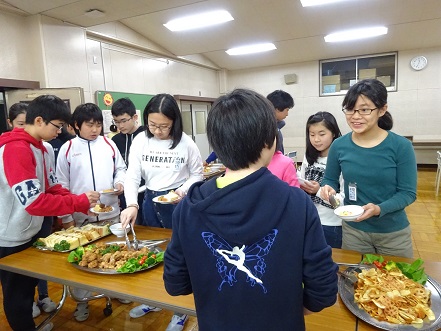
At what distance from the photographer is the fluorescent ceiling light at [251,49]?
6.86 meters

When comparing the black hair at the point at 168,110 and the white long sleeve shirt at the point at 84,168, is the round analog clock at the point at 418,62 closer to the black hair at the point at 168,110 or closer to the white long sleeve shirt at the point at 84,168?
the black hair at the point at 168,110

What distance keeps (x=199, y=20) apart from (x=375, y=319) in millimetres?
5272

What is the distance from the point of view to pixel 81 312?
223 cm

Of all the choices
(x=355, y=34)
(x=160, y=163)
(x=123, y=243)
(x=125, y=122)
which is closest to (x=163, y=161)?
(x=160, y=163)

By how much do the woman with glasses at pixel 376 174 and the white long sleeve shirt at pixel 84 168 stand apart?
1.53 metres

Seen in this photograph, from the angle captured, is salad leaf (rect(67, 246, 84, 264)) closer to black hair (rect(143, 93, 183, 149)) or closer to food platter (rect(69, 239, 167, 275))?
food platter (rect(69, 239, 167, 275))

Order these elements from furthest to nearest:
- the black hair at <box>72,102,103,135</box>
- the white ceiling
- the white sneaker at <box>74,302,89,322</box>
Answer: the white ceiling, the white sneaker at <box>74,302,89,322</box>, the black hair at <box>72,102,103,135</box>

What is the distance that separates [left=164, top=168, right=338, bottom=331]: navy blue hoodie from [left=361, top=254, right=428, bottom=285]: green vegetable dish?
59 cm

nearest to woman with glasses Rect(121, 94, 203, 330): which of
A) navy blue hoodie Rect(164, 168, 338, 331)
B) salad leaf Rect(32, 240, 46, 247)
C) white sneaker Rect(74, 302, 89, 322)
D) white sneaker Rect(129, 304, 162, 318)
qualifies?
salad leaf Rect(32, 240, 46, 247)

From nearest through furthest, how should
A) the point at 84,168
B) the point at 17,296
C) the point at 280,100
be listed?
the point at 17,296
the point at 84,168
the point at 280,100

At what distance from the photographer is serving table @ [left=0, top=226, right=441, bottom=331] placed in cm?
97

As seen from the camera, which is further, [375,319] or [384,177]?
[384,177]

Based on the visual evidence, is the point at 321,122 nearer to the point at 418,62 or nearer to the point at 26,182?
the point at 26,182

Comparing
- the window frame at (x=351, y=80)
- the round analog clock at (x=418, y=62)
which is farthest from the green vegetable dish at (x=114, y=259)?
the round analog clock at (x=418, y=62)
